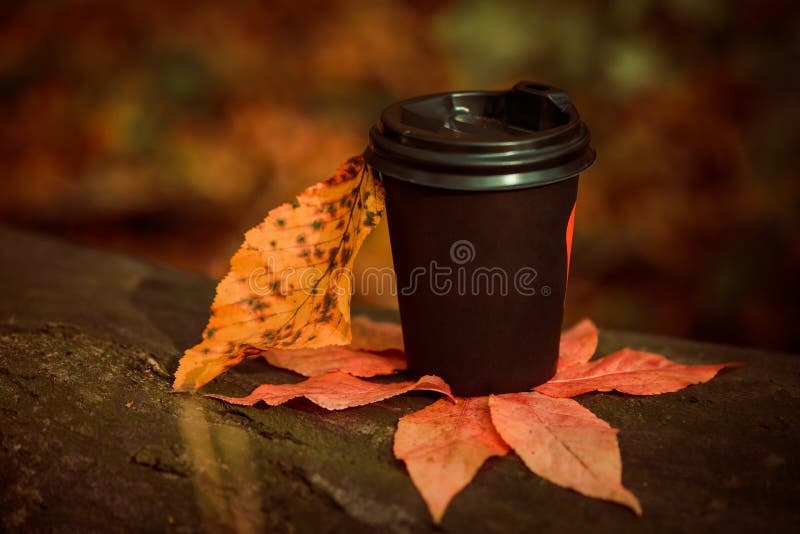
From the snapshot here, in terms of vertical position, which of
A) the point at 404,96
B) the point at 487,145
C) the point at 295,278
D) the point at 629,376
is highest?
the point at 487,145

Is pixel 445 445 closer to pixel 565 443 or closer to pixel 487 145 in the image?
pixel 565 443

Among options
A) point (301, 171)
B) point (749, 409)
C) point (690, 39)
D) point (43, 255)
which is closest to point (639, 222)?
point (690, 39)

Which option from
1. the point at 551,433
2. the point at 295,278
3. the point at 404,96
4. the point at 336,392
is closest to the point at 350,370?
the point at 336,392

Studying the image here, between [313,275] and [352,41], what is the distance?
7.30 ft

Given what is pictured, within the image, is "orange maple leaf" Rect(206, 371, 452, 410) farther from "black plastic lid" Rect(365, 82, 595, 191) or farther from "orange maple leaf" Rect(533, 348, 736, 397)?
"black plastic lid" Rect(365, 82, 595, 191)

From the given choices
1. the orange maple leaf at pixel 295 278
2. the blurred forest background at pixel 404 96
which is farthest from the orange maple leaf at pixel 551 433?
the blurred forest background at pixel 404 96

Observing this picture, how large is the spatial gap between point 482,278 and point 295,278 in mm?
362

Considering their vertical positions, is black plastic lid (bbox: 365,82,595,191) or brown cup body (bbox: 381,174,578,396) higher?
black plastic lid (bbox: 365,82,595,191)

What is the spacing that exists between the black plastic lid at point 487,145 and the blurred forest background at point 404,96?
170 centimetres

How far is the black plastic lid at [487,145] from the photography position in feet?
4.37

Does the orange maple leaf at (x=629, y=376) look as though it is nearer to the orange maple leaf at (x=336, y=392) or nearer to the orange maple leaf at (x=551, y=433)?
the orange maple leaf at (x=551, y=433)

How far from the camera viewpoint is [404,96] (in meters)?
3.45

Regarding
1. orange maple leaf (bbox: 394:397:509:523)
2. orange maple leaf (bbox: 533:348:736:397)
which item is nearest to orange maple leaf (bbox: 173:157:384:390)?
orange maple leaf (bbox: 394:397:509:523)

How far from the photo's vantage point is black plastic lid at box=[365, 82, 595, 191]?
4.37 feet
